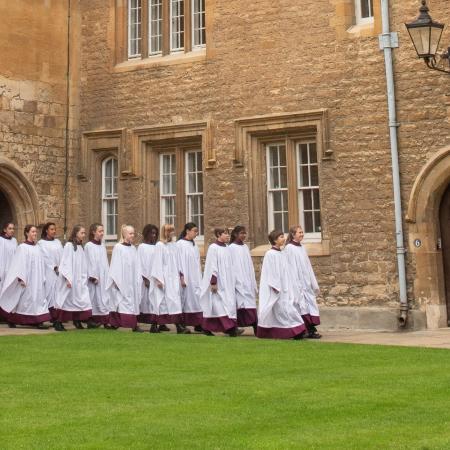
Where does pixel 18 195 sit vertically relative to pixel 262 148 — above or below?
below

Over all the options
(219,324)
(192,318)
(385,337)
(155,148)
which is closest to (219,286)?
(219,324)

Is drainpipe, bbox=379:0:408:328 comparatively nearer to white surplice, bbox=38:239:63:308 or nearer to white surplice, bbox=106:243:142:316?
white surplice, bbox=106:243:142:316

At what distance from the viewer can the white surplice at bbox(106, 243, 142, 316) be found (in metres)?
14.7

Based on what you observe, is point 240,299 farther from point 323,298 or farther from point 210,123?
point 210,123

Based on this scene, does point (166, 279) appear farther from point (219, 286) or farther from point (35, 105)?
point (35, 105)

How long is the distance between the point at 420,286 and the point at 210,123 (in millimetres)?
4988

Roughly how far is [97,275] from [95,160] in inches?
145

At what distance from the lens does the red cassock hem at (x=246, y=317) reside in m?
14.0

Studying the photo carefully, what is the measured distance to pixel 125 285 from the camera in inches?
583

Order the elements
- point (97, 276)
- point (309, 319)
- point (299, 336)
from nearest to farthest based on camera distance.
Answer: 1. point (299, 336)
2. point (309, 319)
3. point (97, 276)

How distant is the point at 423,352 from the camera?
10.2m

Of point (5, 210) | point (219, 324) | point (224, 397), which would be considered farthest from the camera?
point (5, 210)

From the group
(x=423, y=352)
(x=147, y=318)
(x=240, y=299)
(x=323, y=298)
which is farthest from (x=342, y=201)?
(x=423, y=352)

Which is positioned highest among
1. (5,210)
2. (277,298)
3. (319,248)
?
(5,210)
